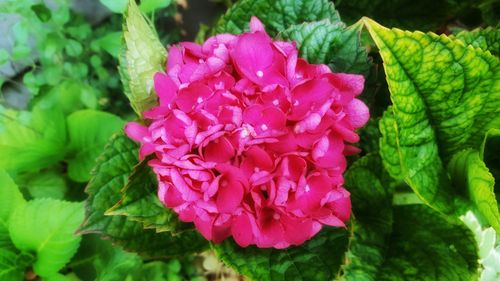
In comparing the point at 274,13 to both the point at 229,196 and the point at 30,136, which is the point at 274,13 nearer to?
the point at 229,196

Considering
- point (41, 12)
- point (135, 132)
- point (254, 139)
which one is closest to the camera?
point (254, 139)

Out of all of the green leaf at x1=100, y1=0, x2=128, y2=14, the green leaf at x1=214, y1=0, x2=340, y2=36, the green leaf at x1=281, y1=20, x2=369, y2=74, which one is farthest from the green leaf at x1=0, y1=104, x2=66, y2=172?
the green leaf at x1=281, y1=20, x2=369, y2=74

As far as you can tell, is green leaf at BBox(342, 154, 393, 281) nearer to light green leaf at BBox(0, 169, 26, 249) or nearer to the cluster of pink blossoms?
the cluster of pink blossoms

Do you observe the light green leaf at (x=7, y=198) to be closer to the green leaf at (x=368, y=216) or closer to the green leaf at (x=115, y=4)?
the green leaf at (x=115, y=4)

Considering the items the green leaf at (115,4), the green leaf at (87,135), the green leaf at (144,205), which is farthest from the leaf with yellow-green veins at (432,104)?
the green leaf at (87,135)

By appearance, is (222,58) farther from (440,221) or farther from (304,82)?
(440,221)

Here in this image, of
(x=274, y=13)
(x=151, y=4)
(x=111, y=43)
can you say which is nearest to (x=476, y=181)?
(x=274, y=13)
